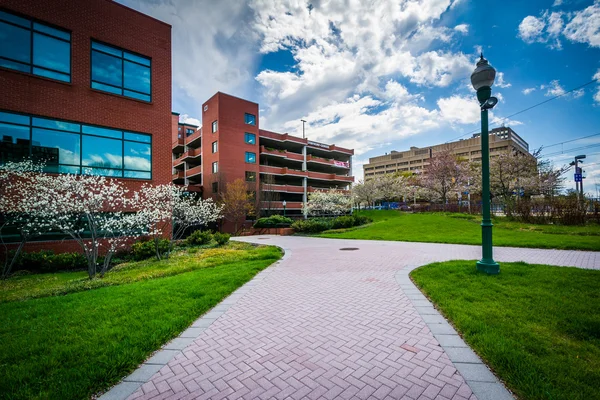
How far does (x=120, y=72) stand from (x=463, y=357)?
19.0 m

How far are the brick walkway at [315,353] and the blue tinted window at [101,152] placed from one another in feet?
42.1

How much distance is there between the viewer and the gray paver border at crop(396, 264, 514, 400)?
8.52ft

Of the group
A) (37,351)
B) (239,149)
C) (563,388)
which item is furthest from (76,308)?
(239,149)

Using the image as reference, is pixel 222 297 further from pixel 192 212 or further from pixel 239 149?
pixel 239 149

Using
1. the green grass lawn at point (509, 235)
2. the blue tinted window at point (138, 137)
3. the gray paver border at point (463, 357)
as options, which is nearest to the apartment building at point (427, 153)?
the green grass lawn at point (509, 235)

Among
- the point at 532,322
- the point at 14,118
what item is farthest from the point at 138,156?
the point at 532,322

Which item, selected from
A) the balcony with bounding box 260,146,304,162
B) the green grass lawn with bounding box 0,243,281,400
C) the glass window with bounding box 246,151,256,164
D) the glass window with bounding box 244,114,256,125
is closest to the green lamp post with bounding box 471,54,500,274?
the green grass lawn with bounding box 0,243,281,400

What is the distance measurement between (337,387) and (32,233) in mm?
14696

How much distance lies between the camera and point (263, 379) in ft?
9.52

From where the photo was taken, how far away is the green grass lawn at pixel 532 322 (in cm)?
266

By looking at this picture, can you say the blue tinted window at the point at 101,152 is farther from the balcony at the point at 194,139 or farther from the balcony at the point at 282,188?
the balcony at the point at 194,139

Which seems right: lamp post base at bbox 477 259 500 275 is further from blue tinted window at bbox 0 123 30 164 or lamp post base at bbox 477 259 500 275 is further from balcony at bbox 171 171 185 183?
balcony at bbox 171 171 185 183

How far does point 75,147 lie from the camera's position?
1335 cm

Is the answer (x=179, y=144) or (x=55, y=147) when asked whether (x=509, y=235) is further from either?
(x=179, y=144)
